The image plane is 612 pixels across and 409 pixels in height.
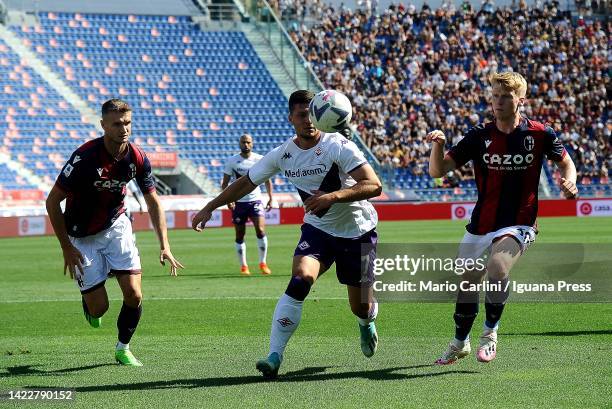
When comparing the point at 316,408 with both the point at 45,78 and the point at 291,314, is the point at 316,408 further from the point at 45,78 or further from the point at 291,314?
the point at 45,78

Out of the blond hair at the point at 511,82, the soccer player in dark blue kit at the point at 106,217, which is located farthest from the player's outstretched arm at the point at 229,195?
the blond hair at the point at 511,82

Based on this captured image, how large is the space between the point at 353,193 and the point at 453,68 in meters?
43.8

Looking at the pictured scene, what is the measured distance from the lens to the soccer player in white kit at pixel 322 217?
27.1 feet

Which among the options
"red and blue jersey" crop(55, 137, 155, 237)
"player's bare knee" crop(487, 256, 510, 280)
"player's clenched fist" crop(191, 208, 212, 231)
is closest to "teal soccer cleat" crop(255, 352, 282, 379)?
"player's clenched fist" crop(191, 208, 212, 231)

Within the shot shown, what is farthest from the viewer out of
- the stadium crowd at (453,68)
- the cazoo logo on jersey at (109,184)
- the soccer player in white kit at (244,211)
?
the stadium crowd at (453,68)

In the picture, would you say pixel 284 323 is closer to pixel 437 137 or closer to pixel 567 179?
pixel 437 137

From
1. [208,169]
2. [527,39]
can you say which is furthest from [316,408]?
[527,39]

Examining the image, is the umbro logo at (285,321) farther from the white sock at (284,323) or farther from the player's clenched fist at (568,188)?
the player's clenched fist at (568,188)

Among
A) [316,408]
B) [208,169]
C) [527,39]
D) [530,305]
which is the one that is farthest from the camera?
[527,39]

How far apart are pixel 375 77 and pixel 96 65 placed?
510 inches

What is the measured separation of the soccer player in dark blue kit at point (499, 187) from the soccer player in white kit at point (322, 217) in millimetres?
696

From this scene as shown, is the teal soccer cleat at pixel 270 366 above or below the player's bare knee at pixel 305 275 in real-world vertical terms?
below

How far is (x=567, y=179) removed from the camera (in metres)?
8.48

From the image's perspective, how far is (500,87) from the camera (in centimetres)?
838
